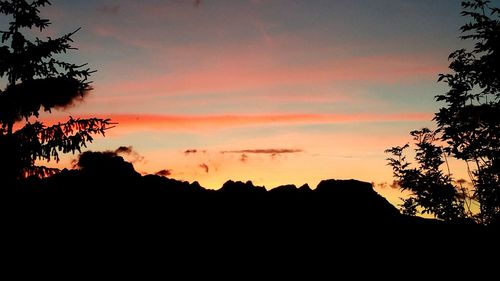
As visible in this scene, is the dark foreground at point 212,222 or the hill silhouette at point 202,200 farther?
the hill silhouette at point 202,200

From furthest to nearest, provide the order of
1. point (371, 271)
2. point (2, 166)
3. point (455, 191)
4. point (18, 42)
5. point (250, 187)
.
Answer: point (455, 191)
point (18, 42)
point (2, 166)
point (250, 187)
point (371, 271)

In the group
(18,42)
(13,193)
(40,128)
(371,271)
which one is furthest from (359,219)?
(18,42)

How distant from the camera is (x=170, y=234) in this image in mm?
13297

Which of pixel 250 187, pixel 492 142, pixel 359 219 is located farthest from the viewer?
pixel 492 142

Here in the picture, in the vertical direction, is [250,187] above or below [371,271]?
above

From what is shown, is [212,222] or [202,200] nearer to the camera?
[212,222]

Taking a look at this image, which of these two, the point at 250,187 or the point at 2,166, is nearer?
the point at 250,187

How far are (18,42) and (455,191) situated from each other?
24067 mm

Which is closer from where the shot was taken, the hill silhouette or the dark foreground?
the dark foreground

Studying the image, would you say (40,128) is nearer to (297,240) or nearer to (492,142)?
(297,240)

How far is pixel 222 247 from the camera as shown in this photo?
13.0 metres

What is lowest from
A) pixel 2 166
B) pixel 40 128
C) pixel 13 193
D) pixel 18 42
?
pixel 13 193

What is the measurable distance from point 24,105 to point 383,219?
16236 millimetres

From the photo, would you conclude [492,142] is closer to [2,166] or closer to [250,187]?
[250,187]
